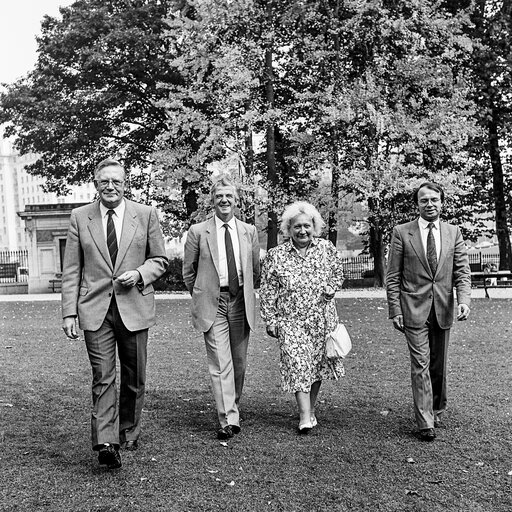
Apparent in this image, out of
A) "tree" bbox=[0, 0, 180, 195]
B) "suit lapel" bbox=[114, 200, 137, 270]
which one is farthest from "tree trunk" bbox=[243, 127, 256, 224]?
"suit lapel" bbox=[114, 200, 137, 270]

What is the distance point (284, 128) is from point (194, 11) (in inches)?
232

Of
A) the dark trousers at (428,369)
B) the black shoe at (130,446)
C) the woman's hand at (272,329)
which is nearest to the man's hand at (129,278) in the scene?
the black shoe at (130,446)

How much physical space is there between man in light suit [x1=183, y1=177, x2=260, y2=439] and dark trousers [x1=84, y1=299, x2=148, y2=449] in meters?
0.72

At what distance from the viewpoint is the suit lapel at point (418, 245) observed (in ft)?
20.5

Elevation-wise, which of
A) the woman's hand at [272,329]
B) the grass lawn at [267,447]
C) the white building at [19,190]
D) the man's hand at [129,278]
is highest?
the white building at [19,190]

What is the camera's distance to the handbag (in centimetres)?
621

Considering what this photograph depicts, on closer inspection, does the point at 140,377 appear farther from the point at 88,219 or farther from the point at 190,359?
the point at 190,359

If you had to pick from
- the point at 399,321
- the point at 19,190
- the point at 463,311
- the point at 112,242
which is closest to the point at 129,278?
the point at 112,242

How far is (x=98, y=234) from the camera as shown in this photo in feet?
18.3

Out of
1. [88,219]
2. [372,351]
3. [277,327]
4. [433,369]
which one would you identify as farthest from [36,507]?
[372,351]

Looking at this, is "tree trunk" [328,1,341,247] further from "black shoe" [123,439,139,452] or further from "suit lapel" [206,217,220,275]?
"black shoe" [123,439,139,452]

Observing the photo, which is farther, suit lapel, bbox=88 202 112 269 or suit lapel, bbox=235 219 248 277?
suit lapel, bbox=235 219 248 277

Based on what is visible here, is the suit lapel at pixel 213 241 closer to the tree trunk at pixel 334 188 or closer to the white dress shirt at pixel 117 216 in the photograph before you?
the white dress shirt at pixel 117 216

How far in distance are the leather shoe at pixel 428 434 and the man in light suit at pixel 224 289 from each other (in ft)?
5.10
